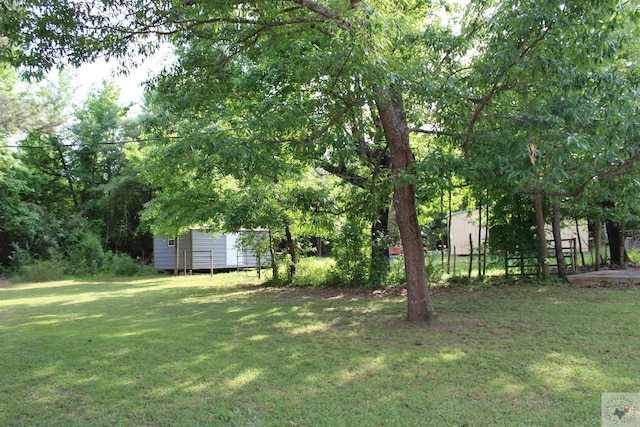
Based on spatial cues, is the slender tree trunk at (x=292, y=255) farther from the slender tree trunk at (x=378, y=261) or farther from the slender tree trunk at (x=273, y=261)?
the slender tree trunk at (x=378, y=261)

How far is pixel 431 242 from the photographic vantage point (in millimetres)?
12188

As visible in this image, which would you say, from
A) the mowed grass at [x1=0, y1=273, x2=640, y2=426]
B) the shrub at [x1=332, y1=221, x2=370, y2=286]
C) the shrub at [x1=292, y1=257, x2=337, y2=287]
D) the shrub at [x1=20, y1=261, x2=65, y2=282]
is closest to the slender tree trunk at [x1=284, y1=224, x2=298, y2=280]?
the shrub at [x1=292, y1=257, x2=337, y2=287]

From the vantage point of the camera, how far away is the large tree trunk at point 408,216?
6.65m

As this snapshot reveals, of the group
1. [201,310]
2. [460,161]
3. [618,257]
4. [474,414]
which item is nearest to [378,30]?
[460,161]

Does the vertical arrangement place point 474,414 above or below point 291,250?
below

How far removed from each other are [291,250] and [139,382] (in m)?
9.34

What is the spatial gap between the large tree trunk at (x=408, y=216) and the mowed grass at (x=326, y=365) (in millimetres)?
399

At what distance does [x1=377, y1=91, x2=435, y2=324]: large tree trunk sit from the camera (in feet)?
21.8

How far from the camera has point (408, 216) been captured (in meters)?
6.68

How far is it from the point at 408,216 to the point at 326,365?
2.75 meters

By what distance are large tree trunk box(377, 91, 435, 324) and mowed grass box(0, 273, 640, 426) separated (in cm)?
40

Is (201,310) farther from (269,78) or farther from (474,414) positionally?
(474,414)

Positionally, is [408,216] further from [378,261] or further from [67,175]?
[67,175]

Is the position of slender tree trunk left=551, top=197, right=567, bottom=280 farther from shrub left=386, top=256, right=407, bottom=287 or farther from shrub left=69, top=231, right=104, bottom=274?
shrub left=69, top=231, right=104, bottom=274
